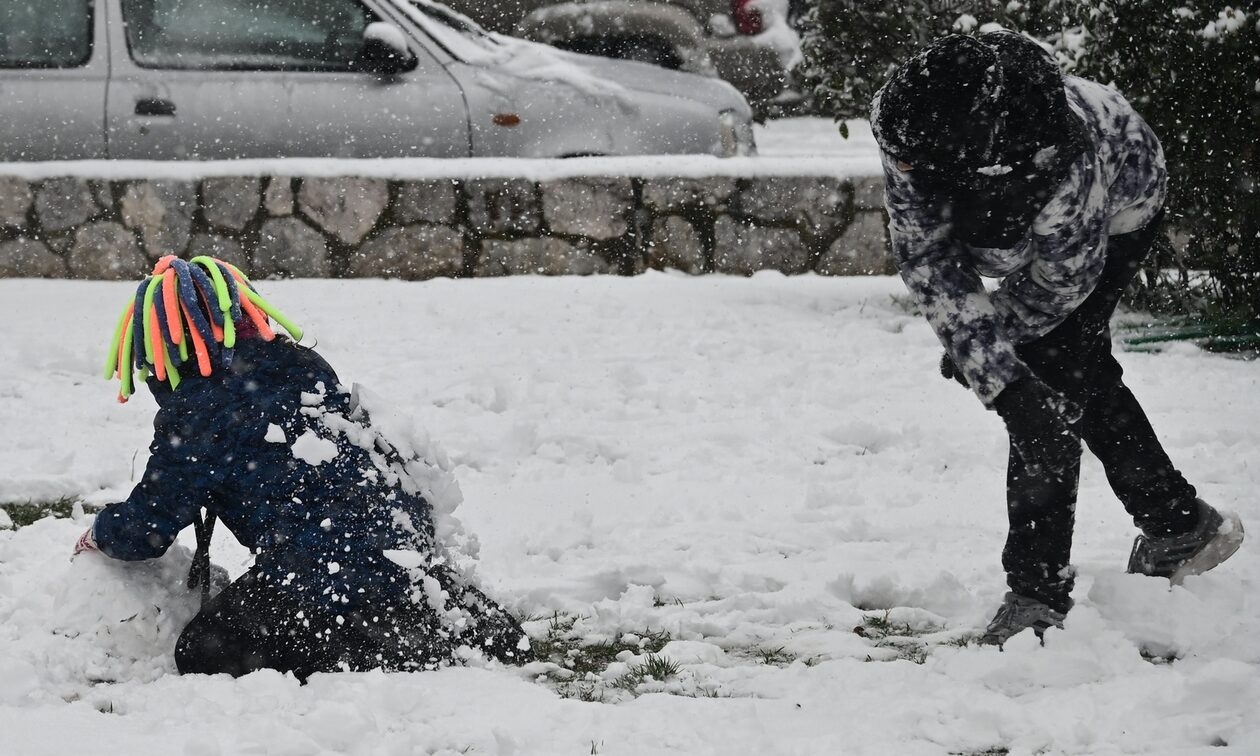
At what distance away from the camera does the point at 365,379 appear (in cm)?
535

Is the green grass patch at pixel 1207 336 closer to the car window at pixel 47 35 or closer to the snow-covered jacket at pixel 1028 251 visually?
the snow-covered jacket at pixel 1028 251

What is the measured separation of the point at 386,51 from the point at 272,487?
4.59 m

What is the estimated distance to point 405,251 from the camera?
22.3ft

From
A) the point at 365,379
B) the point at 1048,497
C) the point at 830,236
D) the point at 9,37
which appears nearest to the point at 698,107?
the point at 830,236

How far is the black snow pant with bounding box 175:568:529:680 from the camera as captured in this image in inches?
107

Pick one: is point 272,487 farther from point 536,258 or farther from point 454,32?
point 454,32

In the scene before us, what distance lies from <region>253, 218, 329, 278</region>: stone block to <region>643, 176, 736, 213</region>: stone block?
1617mm

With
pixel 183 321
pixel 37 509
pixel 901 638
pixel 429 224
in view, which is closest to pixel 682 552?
pixel 901 638

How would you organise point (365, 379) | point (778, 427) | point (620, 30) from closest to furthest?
1. point (778, 427)
2. point (365, 379)
3. point (620, 30)

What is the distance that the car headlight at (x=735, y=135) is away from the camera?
7234 mm

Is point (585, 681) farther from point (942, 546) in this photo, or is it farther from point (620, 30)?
point (620, 30)

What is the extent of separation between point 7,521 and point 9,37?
4.25m

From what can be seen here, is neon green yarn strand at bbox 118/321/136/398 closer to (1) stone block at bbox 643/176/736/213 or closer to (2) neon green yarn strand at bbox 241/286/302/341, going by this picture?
(2) neon green yarn strand at bbox 241/286/302/341

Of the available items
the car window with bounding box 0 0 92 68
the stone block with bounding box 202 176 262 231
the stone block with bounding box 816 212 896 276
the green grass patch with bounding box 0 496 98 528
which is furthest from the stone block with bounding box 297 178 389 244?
the green grass patch with bounding box 0 496 98 528
